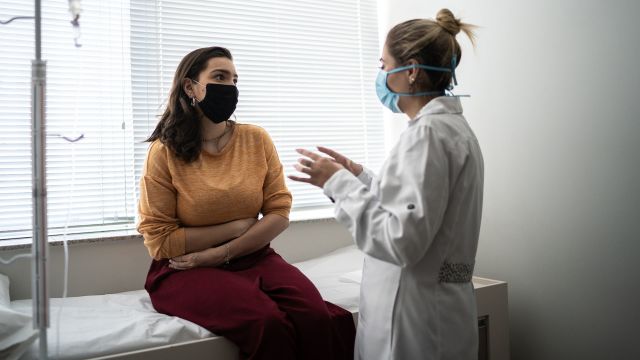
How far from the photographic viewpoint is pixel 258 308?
1.42m

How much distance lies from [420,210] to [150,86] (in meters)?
1.77

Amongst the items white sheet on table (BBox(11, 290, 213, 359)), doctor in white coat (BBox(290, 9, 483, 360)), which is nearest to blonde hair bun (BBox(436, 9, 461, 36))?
doctor in white coat (BBox(290, 9, 483, 360))

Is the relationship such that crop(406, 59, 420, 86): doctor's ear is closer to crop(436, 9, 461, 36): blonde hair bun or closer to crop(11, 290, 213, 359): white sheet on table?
crop(436, 9, 461, 36): blonde hair bun

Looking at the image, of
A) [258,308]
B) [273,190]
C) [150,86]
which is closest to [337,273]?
[273,190]

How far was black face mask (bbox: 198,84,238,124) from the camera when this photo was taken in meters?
1.74

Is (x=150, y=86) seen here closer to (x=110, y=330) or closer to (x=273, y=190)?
(x=273, y=190)

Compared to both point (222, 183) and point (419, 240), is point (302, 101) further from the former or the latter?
point (419, 240)

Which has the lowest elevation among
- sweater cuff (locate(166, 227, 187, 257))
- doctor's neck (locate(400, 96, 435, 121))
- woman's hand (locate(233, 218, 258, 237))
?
sweater cuff (locate(166, 227, 187, 257))

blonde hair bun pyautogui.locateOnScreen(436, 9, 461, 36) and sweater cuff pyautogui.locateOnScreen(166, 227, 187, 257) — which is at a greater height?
blonde hair bun pyautogui.locateOnScreen(436, 9, 461, 36)

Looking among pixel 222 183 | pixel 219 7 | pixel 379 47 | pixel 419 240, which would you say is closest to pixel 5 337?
pixel 222 183

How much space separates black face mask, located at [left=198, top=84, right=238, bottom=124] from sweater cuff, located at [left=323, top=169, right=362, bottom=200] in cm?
80

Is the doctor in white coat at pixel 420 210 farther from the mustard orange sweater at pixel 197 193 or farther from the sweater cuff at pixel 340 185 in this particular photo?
the mustard orange sweater at pixel 197 193

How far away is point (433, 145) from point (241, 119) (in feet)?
5.48

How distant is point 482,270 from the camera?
87.8 inches
